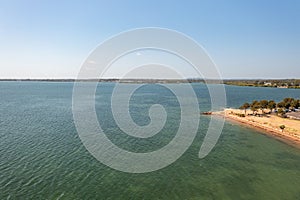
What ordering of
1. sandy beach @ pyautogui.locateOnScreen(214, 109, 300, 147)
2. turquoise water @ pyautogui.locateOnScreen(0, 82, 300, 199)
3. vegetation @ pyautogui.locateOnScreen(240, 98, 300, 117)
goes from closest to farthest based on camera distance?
turquoise water @ pyautogui.locateOnScreen(0, 82, 300, 199) < sandy beach @ pyautogui.locateOnScreen(214, 109, 300, 147) < vegetation @ pyautogui.locateOnScreen(240, 98, 300, 117)

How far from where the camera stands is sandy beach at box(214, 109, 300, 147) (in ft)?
145

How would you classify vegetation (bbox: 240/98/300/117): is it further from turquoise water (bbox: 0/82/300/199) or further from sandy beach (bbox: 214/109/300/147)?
turquoise water (bbox: 0/82/300/199)

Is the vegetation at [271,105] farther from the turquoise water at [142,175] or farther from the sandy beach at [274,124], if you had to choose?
the turquoise water at [142,175]

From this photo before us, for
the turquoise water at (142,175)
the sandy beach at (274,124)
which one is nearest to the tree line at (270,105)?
the sandy beach at (274,124)

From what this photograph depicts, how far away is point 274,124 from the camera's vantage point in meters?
53.3

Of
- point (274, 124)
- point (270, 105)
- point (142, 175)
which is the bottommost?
point (274, 124)

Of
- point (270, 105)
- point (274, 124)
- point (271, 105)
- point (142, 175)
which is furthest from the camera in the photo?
point (270, 105)

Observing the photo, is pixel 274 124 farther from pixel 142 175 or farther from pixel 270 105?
pixel 142 175

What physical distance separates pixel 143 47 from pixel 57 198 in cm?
1465

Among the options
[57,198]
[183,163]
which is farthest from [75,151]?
[183,163]

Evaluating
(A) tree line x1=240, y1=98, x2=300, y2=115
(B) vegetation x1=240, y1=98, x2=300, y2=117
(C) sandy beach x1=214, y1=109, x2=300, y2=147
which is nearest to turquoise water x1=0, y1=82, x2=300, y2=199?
(C) sandy beach x1=214, y1=109, x2=300, y2=147

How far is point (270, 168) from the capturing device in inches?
1166

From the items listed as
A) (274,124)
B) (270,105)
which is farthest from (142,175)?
(270,105)

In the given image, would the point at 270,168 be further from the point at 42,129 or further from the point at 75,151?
the point at 42,129
